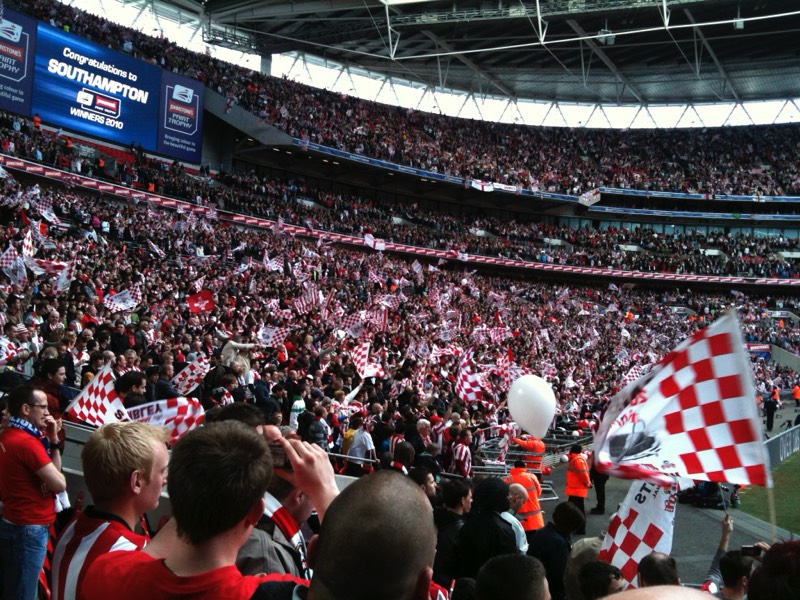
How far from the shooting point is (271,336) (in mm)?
16688

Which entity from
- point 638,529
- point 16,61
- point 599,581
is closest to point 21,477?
point 599,581

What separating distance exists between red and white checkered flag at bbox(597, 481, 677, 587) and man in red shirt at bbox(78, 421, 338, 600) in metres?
3.56

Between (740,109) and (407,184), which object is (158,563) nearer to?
(407,184)

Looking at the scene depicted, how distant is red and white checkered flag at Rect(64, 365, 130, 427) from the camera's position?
6824mm

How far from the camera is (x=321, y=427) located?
30.8 feet

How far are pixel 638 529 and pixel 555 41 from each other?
3706 cm

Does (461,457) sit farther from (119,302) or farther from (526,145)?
(526,145)

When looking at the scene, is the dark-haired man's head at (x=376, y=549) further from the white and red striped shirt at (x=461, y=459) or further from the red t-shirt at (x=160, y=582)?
the white and red striped shirt at (x=461, y=459)

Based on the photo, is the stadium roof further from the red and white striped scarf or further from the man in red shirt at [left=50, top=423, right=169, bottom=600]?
the red and white striped scarf

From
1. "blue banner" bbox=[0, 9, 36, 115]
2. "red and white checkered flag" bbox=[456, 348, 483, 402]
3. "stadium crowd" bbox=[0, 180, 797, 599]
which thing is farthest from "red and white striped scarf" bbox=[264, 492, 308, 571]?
"blue banner" bbox=[0, 9, 36, 115]

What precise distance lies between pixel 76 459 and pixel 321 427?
2.77 metres

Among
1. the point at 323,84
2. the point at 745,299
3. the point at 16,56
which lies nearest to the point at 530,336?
the point at 16,56

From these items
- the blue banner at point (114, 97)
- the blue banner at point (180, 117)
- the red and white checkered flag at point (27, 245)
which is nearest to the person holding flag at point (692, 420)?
the red and white checkered flag at point (27, 245)

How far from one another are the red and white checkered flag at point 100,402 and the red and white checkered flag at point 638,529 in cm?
426
